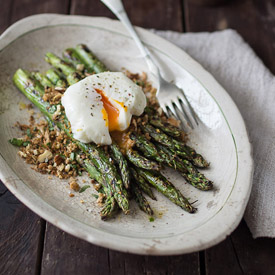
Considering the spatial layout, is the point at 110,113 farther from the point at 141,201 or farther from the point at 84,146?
the point at 141,201

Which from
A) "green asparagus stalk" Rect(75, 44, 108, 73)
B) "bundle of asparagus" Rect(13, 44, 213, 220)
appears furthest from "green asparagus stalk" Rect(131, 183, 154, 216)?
"green asparagus stalk" Rect(75, 44, 108, 73)

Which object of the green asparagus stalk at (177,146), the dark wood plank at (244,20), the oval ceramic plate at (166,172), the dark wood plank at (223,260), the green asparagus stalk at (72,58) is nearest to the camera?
the oval ceramic plate at (166,172)

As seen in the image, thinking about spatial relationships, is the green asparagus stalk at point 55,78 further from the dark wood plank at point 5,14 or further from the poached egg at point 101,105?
the dark wood plank at point 5,14

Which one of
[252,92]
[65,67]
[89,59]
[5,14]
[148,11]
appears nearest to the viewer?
[65,67]

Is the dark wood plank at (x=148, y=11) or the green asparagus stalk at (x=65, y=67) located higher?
the green asparagus stalk at (x=65, y=67)

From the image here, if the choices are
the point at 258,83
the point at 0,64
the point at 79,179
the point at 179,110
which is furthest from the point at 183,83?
the point at 0,64

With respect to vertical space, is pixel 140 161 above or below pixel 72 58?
below

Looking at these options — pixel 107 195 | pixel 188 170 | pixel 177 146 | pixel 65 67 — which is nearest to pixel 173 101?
pixel 177 146

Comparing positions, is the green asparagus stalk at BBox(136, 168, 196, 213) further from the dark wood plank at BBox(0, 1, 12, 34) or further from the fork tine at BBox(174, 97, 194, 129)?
→ the dark wood plank at BBox(0, 1, 12, 34)

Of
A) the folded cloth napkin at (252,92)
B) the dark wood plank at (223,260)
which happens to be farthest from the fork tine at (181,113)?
the dark wood plank at (223,260)
